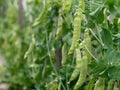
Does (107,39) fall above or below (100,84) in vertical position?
above

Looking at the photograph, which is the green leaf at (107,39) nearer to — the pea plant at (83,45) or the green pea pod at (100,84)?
the pea plant at (83,45)

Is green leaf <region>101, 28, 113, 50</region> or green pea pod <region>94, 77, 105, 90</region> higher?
green leaf <region>101, 28, 113, 50</region>

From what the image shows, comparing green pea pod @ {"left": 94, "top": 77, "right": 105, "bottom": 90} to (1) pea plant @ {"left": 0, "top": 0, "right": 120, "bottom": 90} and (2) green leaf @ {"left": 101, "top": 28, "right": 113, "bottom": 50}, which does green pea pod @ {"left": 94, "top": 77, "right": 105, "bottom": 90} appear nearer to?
(1) pea plant @ {"left": 0, "top": 0, "right": 120, "bottom": 90}

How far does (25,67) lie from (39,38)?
83cm

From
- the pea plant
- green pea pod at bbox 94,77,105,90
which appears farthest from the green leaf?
green pea pod at bbox 94,77,105,90

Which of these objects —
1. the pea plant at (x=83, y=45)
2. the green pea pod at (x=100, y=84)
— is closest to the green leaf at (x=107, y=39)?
the pea plant at (x=83, y=45)

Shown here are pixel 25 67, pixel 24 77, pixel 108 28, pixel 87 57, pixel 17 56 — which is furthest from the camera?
pixel 17 56

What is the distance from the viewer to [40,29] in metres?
2.56

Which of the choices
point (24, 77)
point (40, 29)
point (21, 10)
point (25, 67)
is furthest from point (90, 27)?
point (21, 10)

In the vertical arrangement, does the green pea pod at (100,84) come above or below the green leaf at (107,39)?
below

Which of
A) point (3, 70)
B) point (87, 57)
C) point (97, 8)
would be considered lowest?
point (3, 70)

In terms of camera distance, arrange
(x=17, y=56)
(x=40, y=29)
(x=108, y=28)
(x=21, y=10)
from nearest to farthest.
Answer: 1. (x=108, y=28)
2. (x=40, y=29)
3. (x=17, y=56)
4. (x=21, y=10)

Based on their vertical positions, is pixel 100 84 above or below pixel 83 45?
below

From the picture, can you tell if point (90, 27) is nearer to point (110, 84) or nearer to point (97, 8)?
point (97, 8)
